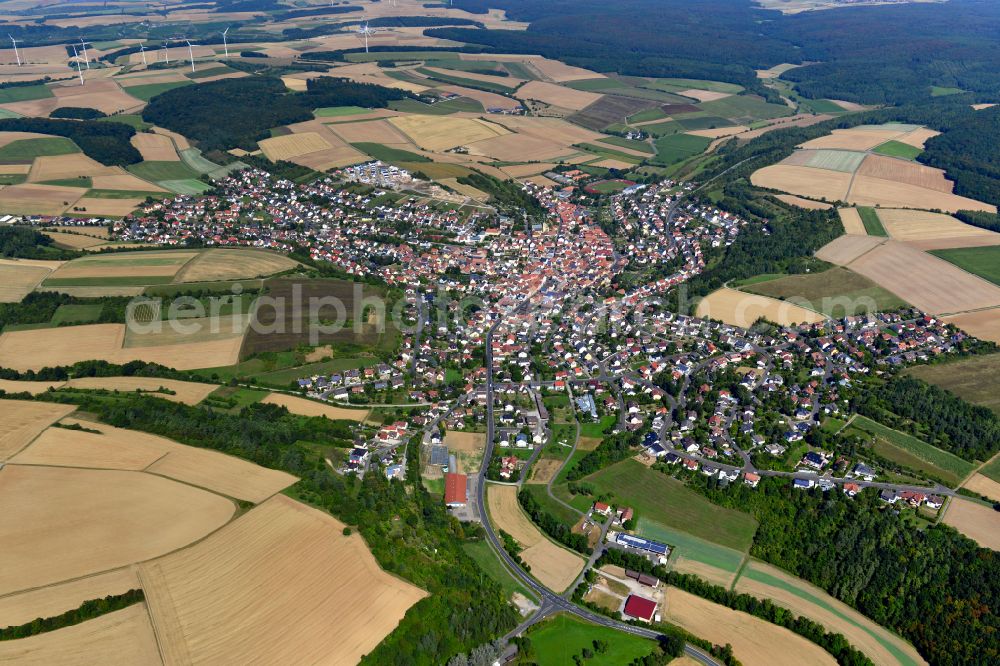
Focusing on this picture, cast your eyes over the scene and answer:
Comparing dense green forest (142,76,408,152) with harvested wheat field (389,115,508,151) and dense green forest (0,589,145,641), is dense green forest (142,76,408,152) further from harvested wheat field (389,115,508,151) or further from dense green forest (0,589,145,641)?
dense green forest (0,589,145,641)

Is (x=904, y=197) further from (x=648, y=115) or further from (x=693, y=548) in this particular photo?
(x=693, y=548)

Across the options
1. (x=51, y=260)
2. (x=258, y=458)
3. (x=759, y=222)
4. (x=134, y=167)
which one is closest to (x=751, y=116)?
→ (x=759, y=222)

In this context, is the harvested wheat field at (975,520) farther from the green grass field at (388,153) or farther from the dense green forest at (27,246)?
the green grass field at (388,153)

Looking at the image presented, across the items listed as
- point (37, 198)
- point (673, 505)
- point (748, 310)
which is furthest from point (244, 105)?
point (673, 505)

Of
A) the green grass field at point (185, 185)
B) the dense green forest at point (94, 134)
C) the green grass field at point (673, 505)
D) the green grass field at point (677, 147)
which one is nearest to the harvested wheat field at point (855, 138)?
the green grass field at point (677, 147)

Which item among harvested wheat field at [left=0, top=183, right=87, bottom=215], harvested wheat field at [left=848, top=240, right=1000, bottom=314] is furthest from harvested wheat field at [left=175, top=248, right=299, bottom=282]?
harvested wheat field at [left=848, top=240, right=1000, bottom=314]
